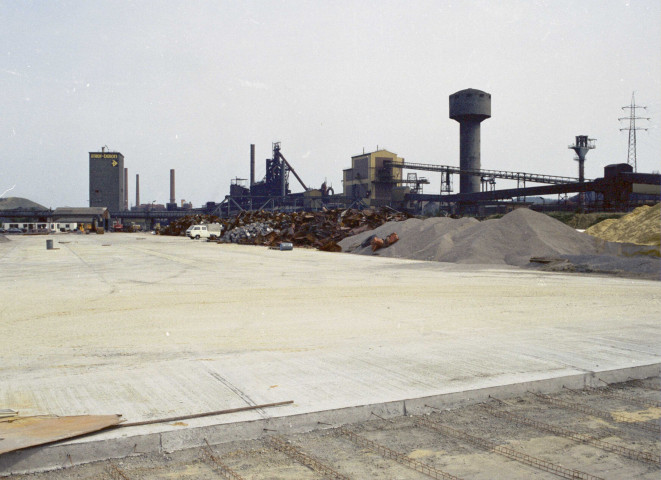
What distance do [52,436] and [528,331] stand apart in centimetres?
667

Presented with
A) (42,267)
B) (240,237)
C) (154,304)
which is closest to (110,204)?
(240,237)

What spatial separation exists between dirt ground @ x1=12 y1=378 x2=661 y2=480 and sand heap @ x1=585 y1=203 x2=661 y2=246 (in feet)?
75.9

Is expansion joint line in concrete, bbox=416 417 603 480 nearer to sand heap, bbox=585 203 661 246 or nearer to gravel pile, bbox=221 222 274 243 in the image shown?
sand heap, bbox=585 203 661 246

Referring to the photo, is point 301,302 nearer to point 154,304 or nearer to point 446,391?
point 154,304

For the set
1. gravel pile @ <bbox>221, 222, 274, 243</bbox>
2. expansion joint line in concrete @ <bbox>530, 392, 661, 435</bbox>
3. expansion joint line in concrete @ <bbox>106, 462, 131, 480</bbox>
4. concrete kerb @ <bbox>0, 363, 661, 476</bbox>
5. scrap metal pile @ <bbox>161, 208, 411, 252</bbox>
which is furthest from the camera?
gravel pile @ <bbox>221, 222, 274, 243</bbox>

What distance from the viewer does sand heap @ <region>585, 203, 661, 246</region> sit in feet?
85.9

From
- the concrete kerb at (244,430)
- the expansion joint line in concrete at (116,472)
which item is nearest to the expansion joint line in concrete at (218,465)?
the concrete kerb at (244,430)

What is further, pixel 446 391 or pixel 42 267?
pixel 42 267

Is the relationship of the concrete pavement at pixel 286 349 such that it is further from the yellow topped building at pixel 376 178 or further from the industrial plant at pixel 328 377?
the yellow topped building at pixel 376 178

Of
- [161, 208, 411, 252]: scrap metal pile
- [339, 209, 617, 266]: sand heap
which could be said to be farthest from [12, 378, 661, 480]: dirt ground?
[161, 208, 411, 252]: scrap metal pile

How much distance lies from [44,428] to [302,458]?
1983mm

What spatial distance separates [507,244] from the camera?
84.1ft

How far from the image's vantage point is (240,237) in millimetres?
46562

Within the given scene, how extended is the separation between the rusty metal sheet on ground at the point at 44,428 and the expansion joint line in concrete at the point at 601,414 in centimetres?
398
